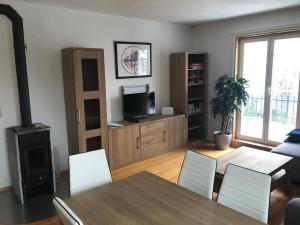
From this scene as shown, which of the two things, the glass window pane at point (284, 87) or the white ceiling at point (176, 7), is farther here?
the glass window pane at point (284, 87)

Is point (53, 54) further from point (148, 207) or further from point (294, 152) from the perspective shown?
point (294, 152)

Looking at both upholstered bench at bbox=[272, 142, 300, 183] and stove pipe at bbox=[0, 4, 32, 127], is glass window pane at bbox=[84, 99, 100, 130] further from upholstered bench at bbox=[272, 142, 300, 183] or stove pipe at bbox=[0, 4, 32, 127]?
upholstered bench at bbox=[272, 142, 300, 183]

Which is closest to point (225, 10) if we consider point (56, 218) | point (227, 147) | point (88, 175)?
point (227, 147)

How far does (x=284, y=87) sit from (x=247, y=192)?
10.9 ft

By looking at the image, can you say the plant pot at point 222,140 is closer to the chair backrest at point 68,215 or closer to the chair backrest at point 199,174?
the chair backrest at point 199,174

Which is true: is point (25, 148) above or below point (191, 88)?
below

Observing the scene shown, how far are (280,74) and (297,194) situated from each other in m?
2.20

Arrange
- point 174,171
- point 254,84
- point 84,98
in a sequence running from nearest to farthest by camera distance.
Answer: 1. point 84,98
2. point 174,171
3. point 254,84

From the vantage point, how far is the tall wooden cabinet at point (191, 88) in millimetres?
4946

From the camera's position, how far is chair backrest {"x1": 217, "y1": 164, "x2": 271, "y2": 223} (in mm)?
1648

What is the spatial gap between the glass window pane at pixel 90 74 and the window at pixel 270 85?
291cm

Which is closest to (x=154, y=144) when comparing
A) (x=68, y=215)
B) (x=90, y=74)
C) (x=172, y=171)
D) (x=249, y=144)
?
(x=172, y=171)

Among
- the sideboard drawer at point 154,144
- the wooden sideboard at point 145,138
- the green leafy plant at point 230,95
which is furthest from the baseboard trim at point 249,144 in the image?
the sideboard drawer at point 154,144

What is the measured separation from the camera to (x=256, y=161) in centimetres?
310
